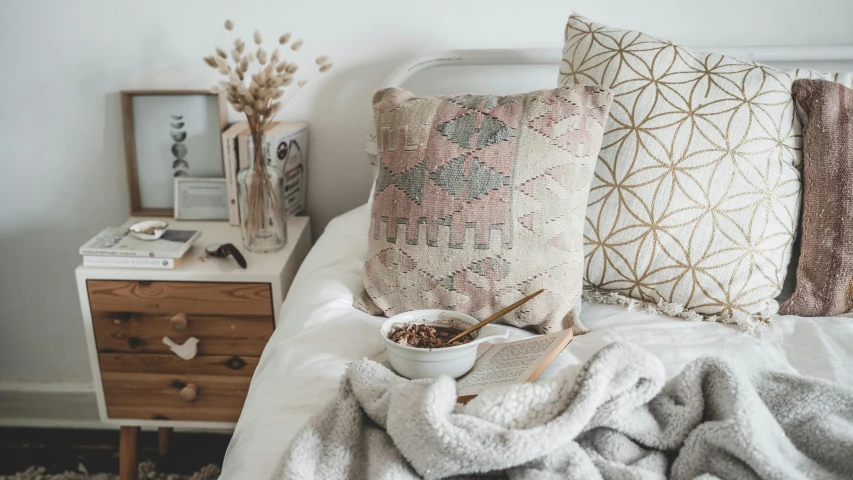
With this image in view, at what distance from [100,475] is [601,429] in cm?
140

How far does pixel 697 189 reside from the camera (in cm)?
106

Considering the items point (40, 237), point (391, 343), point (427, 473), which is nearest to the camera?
point (427, 473)

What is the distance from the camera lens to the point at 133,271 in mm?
1350

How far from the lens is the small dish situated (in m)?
1.41

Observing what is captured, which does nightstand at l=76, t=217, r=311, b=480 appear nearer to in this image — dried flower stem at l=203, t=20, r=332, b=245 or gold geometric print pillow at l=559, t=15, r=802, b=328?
dried flower stem at l=203, t=20, r=332, b=245

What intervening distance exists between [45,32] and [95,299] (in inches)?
28.0

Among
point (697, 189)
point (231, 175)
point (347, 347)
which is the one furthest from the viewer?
point (231, 175)

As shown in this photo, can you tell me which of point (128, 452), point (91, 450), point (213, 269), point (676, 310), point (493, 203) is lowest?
point (91, 450)

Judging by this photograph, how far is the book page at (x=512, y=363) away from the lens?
801mm

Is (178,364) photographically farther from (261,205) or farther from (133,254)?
(261,205)

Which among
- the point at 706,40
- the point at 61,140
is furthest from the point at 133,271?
the point at 706,40

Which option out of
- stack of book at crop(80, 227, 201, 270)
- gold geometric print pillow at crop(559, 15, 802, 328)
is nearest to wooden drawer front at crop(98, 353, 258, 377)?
stack of book at crop(80, 227, 201, 270)

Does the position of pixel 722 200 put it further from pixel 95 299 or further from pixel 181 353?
pixel 95 299

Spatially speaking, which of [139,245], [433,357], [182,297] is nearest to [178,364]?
[182,297]
